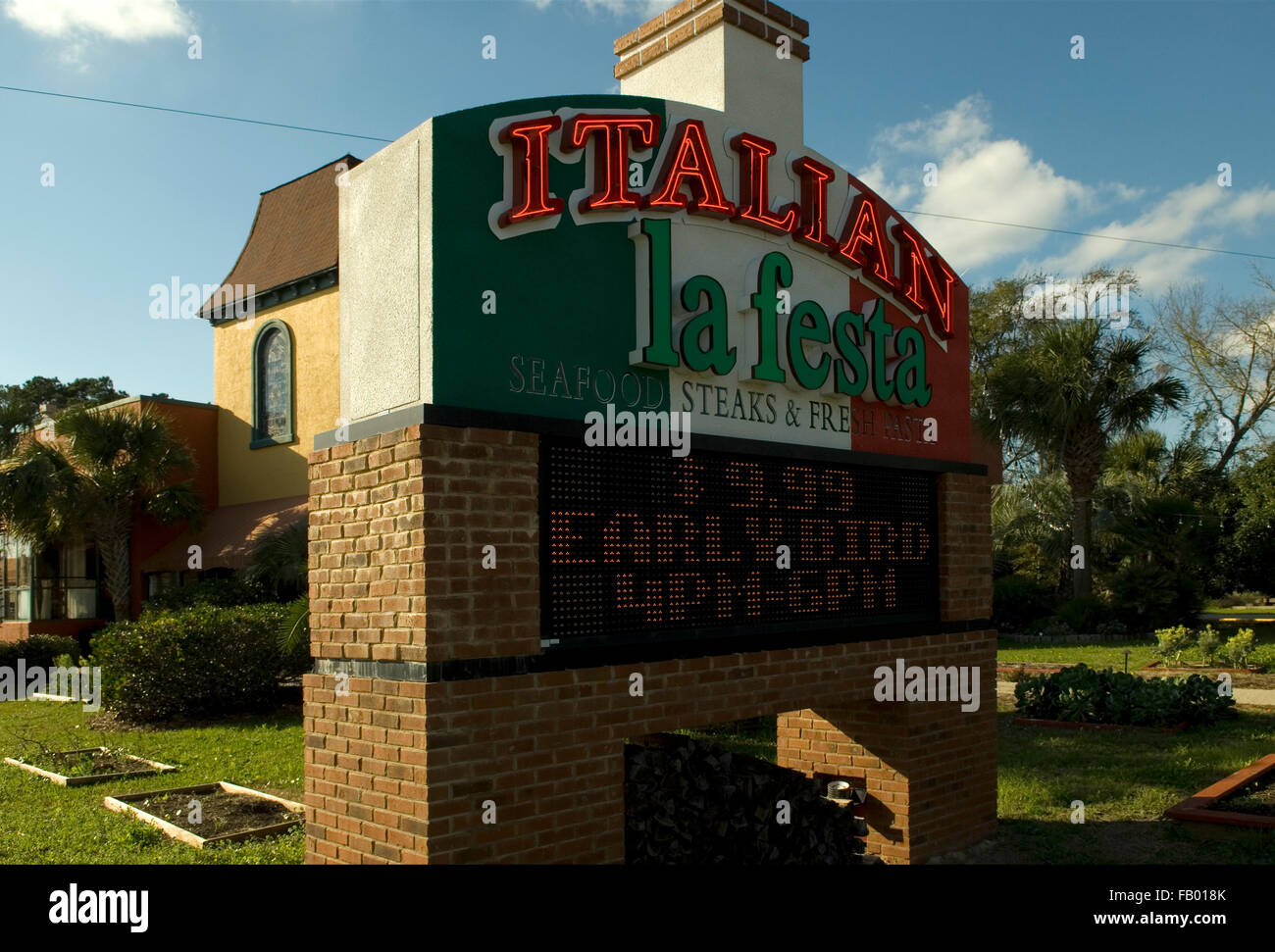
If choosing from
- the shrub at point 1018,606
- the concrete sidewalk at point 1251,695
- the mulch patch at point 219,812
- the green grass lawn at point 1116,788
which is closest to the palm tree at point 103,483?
the mulch patch at point 219,812

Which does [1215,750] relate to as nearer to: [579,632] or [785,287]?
[785,287]

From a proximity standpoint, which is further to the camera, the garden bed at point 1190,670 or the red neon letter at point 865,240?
the garden bed at point 1190,670

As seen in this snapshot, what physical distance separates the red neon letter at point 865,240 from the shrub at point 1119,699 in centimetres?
772

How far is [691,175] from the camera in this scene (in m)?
5.97

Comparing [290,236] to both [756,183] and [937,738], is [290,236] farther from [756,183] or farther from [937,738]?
[937,738]

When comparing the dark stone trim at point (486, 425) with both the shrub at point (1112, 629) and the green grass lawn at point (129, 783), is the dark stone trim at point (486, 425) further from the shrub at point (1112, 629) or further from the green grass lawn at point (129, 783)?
the shrub at point (1112, 629)

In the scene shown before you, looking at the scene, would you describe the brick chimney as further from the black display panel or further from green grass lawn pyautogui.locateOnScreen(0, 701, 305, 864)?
green grass lawn pyautogui.locateOnScreen(0, 701, 305, 864)

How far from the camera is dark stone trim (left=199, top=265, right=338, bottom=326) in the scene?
1992cm

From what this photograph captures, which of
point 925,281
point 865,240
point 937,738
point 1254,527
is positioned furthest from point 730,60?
point 1254,527

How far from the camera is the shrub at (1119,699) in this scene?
40.2 ft

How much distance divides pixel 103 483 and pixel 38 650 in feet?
12.1

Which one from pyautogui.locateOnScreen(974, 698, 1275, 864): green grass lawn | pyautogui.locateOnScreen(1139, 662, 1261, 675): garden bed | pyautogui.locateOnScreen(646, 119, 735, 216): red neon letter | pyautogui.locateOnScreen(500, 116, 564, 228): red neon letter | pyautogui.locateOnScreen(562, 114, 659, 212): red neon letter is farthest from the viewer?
pyautogui.locateOnScreen(1139, 662, 1261, 675): garden bed

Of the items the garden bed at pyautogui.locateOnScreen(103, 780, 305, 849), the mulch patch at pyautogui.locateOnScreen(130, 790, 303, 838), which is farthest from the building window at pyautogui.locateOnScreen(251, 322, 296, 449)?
the mulch patch at pyautogui.locateOnScreen(130, 790, 303, 838)

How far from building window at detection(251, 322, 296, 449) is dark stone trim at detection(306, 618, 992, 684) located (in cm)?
1680
